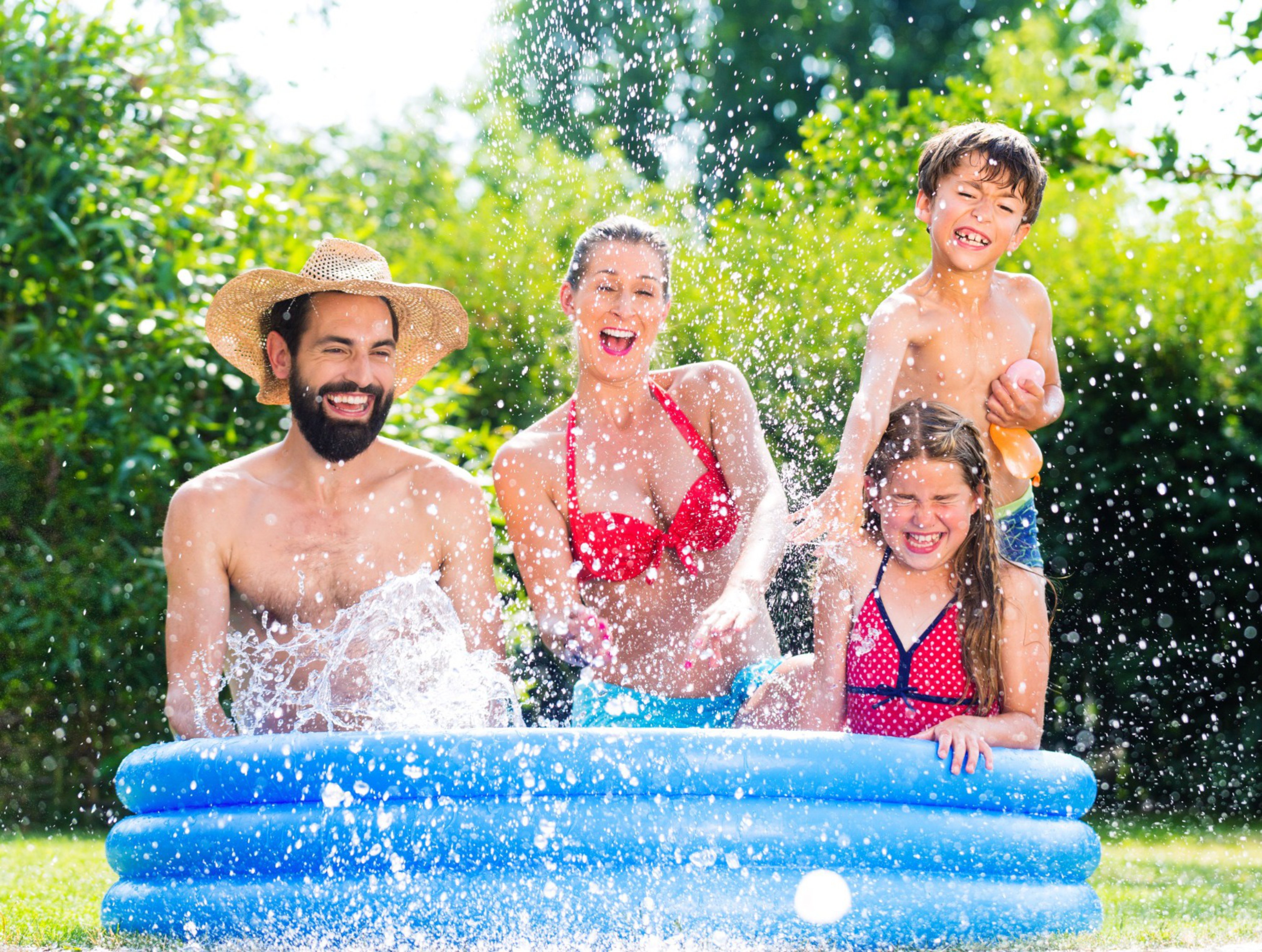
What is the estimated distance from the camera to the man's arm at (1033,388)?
4.16 m

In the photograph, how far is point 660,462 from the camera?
4363 millimetres

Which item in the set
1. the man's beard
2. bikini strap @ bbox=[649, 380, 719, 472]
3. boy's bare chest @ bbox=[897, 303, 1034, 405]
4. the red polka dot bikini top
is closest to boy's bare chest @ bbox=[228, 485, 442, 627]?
the man's beard

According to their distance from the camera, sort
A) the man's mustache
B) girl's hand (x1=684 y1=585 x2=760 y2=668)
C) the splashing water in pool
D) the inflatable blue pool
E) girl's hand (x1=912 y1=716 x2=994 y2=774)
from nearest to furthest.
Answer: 1. the inflatable blue pool
2. girl's hand (x1=912 y1=716 x2=994 y2=774)
3. girl's hand (x1=684 y1=585 x2=760 y2=668)
4. the splashing water in pool
5. the man's mustache

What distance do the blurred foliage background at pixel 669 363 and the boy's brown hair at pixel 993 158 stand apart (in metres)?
2.05

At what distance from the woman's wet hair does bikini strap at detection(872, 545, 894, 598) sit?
1.06 metres

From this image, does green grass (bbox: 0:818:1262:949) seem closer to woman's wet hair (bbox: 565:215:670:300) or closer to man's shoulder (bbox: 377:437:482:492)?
man's shoulder (bbox: 377:437:482:492)

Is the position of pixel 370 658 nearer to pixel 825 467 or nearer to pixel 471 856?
pixel 471 856

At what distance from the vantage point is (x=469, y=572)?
4.16 metres

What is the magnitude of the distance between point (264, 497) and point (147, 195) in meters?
3.15

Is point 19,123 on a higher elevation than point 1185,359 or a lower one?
higher

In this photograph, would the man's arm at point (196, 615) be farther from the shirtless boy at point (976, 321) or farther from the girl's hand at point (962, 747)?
the girl's hand at point (962, 747)

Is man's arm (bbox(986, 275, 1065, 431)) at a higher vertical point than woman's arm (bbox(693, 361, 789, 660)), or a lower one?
higher

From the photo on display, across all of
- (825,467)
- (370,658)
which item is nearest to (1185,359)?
(825,467)

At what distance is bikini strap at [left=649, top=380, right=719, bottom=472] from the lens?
14.3 ft
